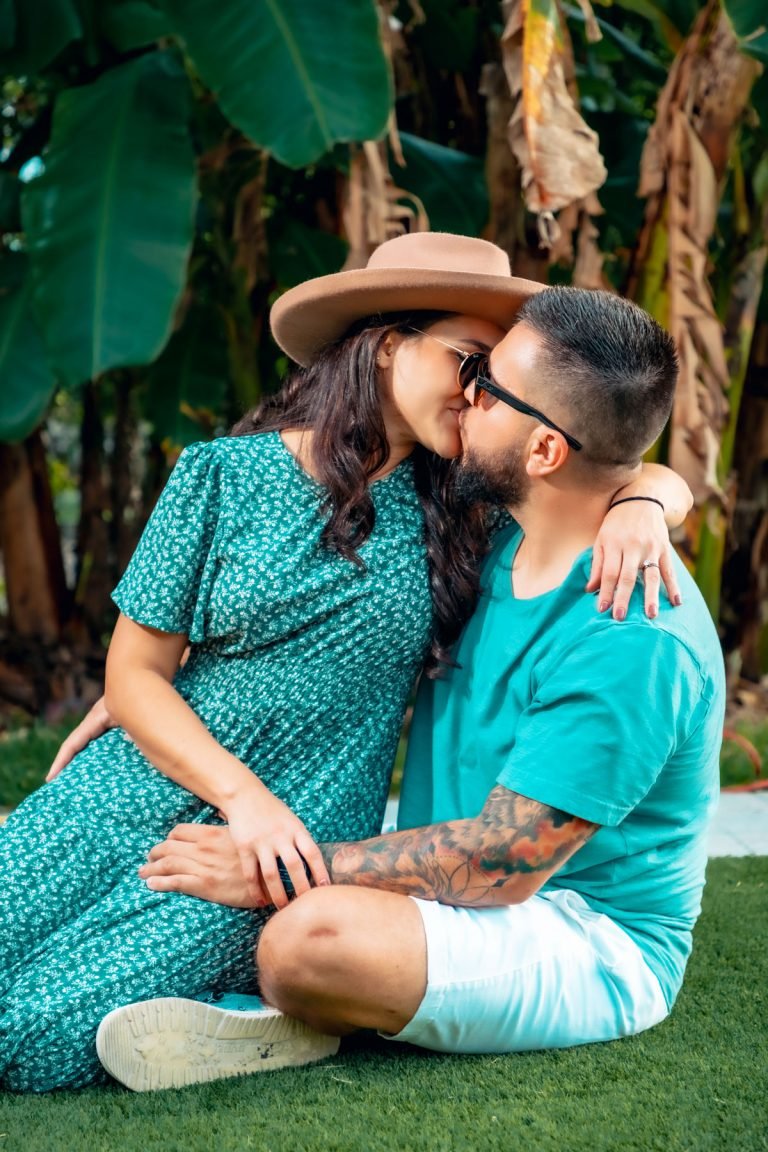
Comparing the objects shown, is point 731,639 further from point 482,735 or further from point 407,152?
point 482,735

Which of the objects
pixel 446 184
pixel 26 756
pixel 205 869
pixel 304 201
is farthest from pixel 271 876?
pixel 304 201

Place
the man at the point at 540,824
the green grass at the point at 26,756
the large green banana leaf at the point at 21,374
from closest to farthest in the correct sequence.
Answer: the man at the point at 540,824 < the green grass at the point at 26,756 < the large green banana leaf at the point at 21,374

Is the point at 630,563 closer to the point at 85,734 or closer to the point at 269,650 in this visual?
the point at 269,650

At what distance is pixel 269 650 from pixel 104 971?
0.68 m

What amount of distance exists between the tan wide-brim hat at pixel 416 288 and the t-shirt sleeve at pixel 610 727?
0.79 meters

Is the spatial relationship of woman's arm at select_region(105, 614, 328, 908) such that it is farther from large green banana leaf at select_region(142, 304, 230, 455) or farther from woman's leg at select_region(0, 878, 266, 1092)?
large green banana leaf at select_region(142, 304, 230, 455)

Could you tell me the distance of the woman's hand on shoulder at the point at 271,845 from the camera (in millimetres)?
2398

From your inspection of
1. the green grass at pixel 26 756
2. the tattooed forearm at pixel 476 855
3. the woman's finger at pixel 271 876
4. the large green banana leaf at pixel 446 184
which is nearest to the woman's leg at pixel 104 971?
the woman's finger at pixel 271 876

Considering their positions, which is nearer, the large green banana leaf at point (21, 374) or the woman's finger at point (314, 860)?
the woman's finger at point (314, 860)

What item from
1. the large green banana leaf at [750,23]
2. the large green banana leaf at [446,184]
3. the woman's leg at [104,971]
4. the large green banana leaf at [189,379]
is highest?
the large green banana leaf at [750,23]

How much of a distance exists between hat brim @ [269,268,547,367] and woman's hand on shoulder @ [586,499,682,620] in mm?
561

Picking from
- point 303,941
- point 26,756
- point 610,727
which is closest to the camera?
point 610,727

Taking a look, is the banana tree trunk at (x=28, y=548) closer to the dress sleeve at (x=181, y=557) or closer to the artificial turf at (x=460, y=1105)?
the dress sleeve at (x=181, y=557)

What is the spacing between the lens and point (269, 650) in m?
2.62
